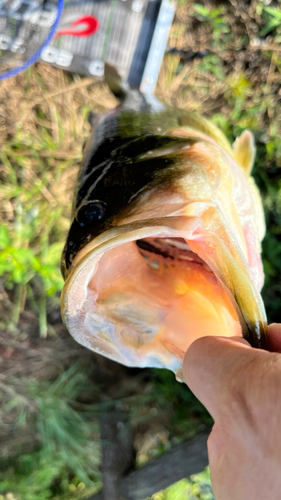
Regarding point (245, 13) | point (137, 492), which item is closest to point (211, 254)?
point (137, 492)

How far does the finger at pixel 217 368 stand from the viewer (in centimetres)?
77

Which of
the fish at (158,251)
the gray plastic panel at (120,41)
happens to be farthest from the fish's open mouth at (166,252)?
the gray plastic panel at (120,41)

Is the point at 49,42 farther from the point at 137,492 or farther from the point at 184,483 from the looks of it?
the point at 184,483

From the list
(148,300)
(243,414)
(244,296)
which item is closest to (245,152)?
(148,300)

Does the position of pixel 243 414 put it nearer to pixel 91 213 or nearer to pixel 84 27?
pixel 91 213

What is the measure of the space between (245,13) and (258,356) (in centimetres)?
320

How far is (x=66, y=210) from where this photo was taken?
320 cm

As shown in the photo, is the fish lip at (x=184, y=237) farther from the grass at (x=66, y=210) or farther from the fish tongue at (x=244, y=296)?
the grass at (x=66, y=210)

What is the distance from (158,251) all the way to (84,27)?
2.42 metres

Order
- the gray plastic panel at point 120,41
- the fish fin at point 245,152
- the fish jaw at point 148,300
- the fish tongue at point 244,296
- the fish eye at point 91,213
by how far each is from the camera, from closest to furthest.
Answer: the fish tongue at point 244,296 → the fish jaw at point 148,300 → the fish eye at point 91,213 → the fish fin at point 245,152 → the gray plastic panel at point 120,41

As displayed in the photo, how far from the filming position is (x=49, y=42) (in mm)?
2912

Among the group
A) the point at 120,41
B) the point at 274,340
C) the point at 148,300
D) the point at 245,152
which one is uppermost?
the point at 120,41

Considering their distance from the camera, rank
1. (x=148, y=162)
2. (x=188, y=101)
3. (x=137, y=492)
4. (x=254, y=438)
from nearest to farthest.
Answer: (x=254, y=438) → (x=148, y=162) → (x=137, y=492) → (x=188, y=101)

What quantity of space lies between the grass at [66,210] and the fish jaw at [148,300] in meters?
1.78
